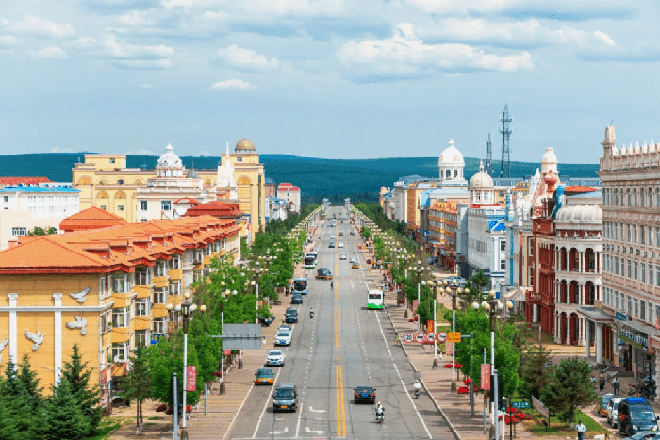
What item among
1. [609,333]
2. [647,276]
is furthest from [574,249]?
[647,276]

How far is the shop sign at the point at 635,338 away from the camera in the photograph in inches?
3041

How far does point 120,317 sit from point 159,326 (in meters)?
13.6

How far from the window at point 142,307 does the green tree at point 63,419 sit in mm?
25116

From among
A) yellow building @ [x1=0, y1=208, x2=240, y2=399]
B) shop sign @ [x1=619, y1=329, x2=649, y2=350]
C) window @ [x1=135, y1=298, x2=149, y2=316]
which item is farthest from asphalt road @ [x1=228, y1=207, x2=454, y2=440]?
shop sign @ [x1=619, y1=329, x2=649, y2=350]

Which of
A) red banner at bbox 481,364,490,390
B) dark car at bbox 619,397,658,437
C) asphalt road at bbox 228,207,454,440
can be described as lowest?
asphalt road at bbox 228,207,454,440

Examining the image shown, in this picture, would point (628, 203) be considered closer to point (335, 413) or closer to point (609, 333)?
point (609, 333)

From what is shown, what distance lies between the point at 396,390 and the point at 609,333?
837 inches

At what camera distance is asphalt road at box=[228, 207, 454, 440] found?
62.5 metres

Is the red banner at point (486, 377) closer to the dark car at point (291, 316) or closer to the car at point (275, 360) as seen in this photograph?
the car at point (275, 360)

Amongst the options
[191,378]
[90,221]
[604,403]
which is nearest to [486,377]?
[604,403]

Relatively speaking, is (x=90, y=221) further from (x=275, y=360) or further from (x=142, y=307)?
(x=142, y=307)

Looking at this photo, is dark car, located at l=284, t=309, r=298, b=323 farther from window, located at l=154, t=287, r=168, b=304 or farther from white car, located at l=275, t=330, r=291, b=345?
window, located at l=154, t=287, r=168, b=304

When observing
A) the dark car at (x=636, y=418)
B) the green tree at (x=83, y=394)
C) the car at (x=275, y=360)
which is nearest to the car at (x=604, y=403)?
the dark car at (x=636, y=418)

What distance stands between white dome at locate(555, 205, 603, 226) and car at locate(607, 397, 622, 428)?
37280 millimetres
